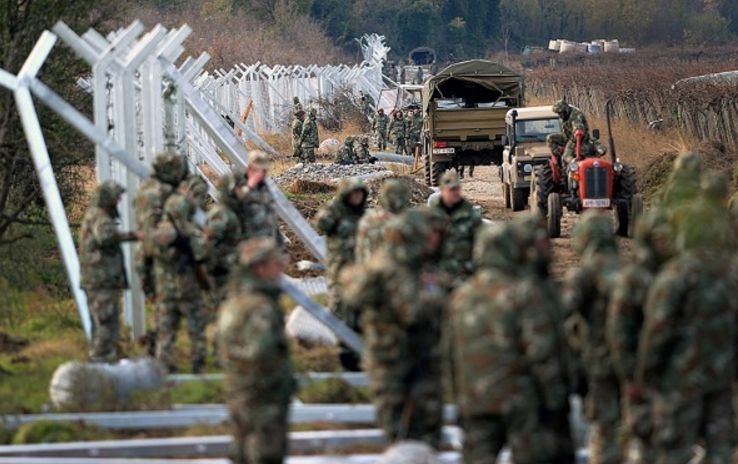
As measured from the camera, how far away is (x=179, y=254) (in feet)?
47.3

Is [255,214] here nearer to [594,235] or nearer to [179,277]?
[179,277]

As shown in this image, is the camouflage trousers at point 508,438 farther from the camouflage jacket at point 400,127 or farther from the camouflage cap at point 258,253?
the camouflage jacket at point 400,127

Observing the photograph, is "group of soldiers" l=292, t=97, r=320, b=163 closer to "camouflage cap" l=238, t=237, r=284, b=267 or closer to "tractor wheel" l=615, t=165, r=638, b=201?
"tractor wheel" l=615, t=165, r=638, b=201

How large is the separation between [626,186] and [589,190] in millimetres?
498

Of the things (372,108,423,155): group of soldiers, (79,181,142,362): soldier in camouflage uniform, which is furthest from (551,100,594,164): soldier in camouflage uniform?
(372,108,423,155): group of soldiers

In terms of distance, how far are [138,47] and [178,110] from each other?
2685mm

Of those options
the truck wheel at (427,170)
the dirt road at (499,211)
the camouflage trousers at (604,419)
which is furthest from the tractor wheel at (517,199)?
the camouflage trousers at (604,419)

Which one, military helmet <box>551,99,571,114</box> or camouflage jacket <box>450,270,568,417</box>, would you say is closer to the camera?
camouflage jacket <box>450,270,568,417</box>

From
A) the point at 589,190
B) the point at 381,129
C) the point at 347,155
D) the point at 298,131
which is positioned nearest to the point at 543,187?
the point at 589,190

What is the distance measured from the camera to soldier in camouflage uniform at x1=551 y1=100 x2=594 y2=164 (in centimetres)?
2450

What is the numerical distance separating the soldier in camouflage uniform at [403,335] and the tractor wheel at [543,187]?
46.4 feet

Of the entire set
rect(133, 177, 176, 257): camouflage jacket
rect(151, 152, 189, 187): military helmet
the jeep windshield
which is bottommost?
rect(133, 177, 176, 257): camouflage jacket

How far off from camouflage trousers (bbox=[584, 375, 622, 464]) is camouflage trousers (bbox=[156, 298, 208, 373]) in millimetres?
4141

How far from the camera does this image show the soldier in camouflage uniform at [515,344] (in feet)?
32.3
